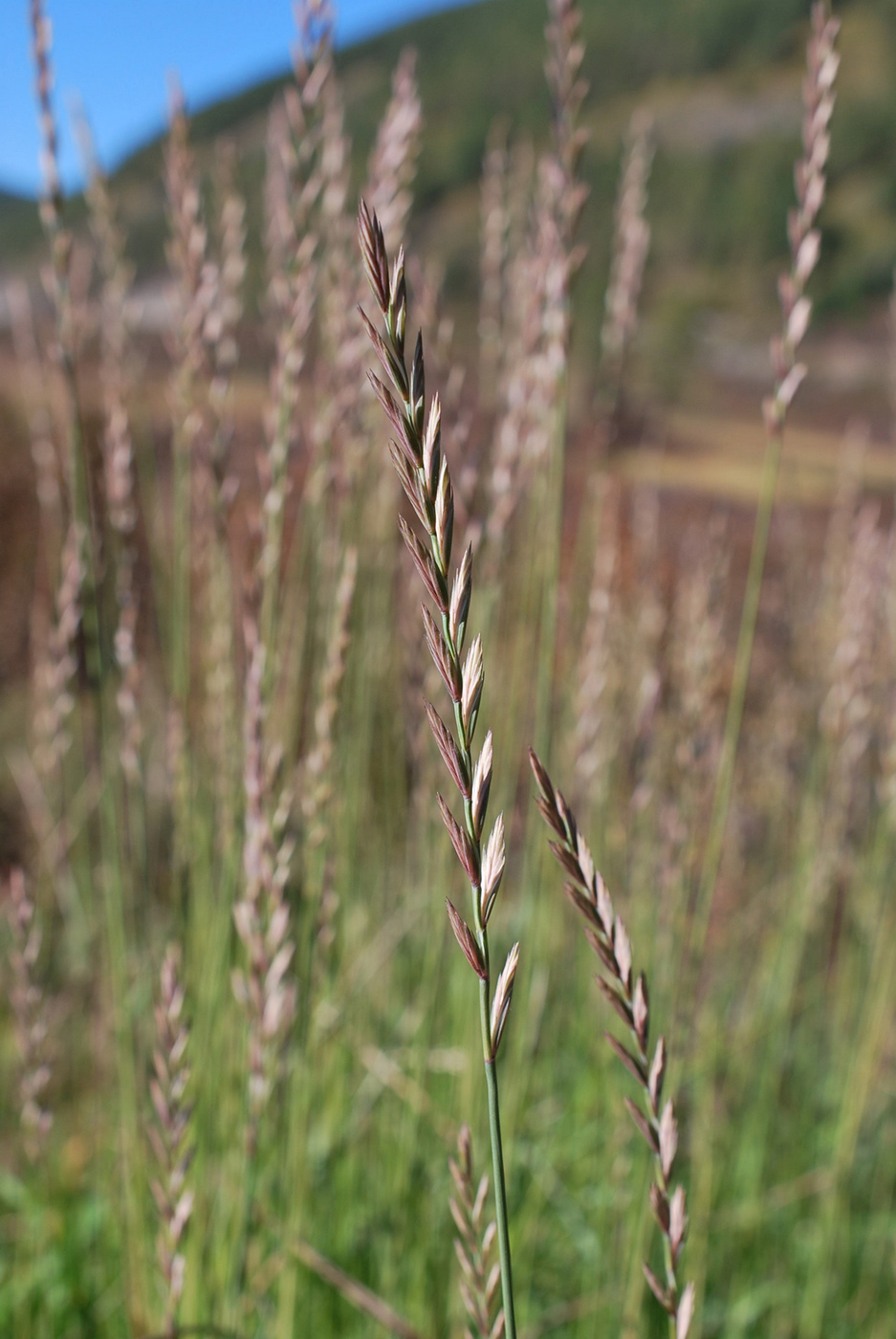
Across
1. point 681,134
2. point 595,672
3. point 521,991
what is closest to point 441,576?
point 595,672

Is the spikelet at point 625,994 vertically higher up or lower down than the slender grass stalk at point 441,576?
lower down

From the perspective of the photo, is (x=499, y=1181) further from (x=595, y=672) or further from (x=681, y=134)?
(x=681, y=134)

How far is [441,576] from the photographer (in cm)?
38

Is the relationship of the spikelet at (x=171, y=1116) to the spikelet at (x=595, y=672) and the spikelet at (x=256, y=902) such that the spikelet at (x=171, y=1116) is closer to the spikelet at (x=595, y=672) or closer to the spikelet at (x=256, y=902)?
the spikelet at (x=256, y=902)

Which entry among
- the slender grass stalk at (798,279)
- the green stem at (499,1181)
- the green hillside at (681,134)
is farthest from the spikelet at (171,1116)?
the green hillside at (681,134)

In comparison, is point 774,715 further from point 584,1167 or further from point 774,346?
point 774,346

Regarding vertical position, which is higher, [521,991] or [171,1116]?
[171,1116]

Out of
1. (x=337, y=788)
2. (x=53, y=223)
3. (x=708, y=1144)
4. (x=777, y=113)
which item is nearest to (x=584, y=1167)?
(x=708, y=1144)

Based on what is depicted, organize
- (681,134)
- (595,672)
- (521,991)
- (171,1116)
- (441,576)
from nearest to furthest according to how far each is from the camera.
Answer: (441,576)
(171,1116)
(595,672)
(521,991)
(681,134)

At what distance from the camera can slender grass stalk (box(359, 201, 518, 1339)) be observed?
39 cm

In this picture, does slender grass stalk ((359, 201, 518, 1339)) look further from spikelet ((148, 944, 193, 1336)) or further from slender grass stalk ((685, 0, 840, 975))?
slender grass stalk ((685, 0, 840, 975))

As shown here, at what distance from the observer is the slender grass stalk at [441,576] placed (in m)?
0.39

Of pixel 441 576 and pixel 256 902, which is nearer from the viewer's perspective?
pixel 441 576

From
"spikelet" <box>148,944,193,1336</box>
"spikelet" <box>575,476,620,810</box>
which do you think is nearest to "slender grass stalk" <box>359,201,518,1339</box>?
"spikelet" <box>148,944,193,1336</box>
